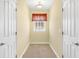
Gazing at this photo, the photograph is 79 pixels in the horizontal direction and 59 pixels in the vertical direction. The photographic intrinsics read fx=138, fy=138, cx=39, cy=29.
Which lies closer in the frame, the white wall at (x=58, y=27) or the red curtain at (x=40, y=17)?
the white wall at (x=58, y=27)

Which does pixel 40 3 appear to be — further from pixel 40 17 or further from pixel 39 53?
pixel 39 53

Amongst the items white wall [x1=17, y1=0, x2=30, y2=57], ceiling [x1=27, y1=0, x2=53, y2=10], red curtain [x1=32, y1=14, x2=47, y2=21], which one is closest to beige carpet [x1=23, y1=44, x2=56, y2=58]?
white wall [x1=17, y1=0, x2=30, y2=57]

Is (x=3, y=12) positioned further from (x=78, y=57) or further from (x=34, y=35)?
(x=34, y=35)

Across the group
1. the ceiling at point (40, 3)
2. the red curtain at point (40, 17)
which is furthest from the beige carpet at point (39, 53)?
the red curtain at point (40, 17)

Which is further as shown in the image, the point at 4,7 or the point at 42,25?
the point at 42,25

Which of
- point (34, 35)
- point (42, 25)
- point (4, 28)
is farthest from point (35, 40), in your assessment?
point (4, 28)

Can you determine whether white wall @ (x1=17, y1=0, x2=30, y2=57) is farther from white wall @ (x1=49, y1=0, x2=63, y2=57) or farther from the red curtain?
the red curtain

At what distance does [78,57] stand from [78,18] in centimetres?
81

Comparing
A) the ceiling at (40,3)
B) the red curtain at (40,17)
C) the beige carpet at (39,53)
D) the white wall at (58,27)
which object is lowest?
the beige carpet at (39,53)

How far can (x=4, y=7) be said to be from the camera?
3.10 metres

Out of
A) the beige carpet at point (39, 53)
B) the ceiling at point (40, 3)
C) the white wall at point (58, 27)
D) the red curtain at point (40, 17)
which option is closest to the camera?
the white wall at point (58, 27)

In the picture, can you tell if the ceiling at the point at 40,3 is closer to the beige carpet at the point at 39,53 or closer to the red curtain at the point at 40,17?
the red curtain at the point at 40,17

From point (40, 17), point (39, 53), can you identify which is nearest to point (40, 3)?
point (40, 17)

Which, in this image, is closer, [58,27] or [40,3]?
[58,27]
